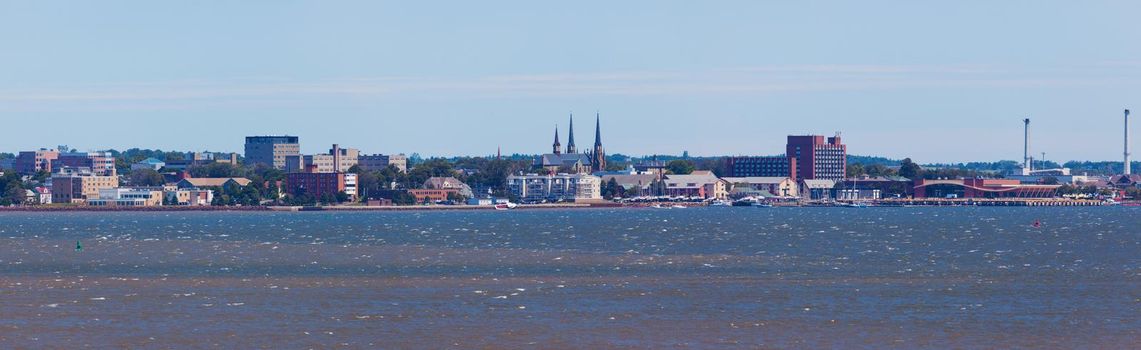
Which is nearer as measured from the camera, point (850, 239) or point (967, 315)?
point (967, 315)

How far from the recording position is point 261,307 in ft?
163

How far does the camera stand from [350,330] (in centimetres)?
4369

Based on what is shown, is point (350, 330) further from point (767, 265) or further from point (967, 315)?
point (767, 265)

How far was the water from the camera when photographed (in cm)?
4222

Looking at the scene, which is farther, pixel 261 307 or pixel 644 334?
pixel 261 307

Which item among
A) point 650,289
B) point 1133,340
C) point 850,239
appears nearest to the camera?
point 1133,340

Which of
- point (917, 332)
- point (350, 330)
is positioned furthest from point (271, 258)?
point (917, 332)

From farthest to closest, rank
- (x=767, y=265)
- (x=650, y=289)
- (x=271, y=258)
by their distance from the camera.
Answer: (x=271, y=258), (x=767, y=265), (x=650, y=289)

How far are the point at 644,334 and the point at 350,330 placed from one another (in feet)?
25.0

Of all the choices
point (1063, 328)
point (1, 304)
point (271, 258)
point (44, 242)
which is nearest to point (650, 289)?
point (1063, 328)

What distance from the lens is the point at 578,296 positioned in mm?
53281

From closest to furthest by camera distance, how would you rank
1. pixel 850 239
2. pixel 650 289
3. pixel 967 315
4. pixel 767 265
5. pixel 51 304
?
1. pixel 967 315
2. pixel 51 304
3. pixel 650 289
4. pixel 767 265
5. pixel 850 239

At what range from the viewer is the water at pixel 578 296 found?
4222 centimetres

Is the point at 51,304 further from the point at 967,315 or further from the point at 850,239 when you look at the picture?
the point at 850,239
